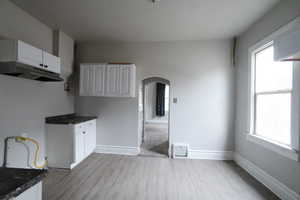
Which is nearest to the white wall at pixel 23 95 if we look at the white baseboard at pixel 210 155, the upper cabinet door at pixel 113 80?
the upper cabinet door at pixel 113 80

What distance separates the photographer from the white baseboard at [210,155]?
3.66m

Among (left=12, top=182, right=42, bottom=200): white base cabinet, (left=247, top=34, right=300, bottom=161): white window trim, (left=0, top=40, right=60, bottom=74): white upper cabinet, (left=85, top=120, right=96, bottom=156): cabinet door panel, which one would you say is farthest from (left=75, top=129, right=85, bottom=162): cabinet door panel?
(left=247, top=34, right=300, bottom=161): white window trim

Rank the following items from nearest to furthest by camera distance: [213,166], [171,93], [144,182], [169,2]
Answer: [169,2] → [144,182] → [213,166] → [171,93]

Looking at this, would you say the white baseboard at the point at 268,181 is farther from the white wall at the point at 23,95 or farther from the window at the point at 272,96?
the white wall at the point at 23,95

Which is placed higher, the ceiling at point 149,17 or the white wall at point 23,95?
the ceiling at point 149,17

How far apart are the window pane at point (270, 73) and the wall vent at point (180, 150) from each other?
1.95 meters

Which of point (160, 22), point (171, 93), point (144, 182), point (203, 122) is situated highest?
point (160, 22)

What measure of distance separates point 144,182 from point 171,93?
2.03 meters

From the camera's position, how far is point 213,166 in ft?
10.8

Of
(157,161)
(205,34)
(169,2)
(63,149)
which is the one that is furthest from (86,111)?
(205,34)

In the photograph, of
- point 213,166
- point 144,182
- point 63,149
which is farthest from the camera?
point 213,166

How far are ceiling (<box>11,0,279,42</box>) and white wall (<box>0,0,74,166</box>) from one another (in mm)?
207

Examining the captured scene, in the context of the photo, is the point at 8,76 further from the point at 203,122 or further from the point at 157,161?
the point at 203,122

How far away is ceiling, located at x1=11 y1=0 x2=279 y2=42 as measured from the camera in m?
2.37
